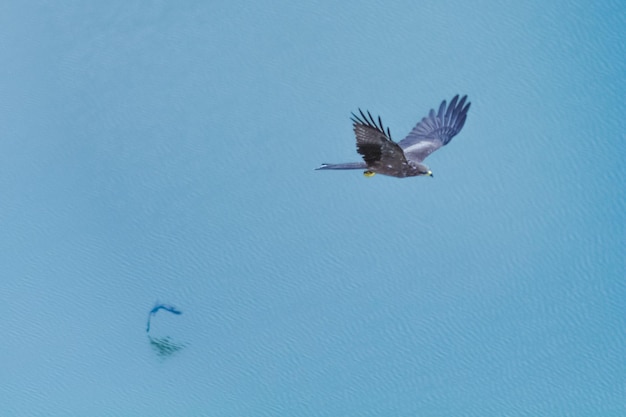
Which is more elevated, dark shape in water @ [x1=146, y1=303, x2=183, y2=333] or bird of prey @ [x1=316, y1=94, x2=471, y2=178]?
dark shape in water @ [x1=146, y1=303, x2=183, y2=333]

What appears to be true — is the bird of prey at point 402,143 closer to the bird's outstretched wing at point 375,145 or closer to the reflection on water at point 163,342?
the bird's outstretched wing at point 375,145

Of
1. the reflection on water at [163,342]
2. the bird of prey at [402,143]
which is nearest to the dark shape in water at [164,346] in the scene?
the reflection on water at [163,342]

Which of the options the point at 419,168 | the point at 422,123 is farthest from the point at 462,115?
the point at 419,168

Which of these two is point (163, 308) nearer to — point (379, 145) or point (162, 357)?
point (162, 357)

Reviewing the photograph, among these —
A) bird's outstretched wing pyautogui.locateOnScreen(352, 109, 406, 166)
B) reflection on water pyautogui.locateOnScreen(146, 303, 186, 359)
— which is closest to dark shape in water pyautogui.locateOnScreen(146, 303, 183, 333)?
reflection on water pyautogui.locateOnScreen(146, 303, 186, 359)

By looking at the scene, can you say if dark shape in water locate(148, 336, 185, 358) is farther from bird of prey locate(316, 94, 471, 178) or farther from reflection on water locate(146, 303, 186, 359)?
bird of prey locate(316, 94, 471, 178)

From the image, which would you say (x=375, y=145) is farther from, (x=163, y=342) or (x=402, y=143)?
(x=163, y=342)

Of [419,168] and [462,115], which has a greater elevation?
[462,115]

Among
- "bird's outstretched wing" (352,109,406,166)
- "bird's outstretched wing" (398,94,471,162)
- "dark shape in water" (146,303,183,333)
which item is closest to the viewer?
"bird's outstretched wing" (352,109,406,166)
